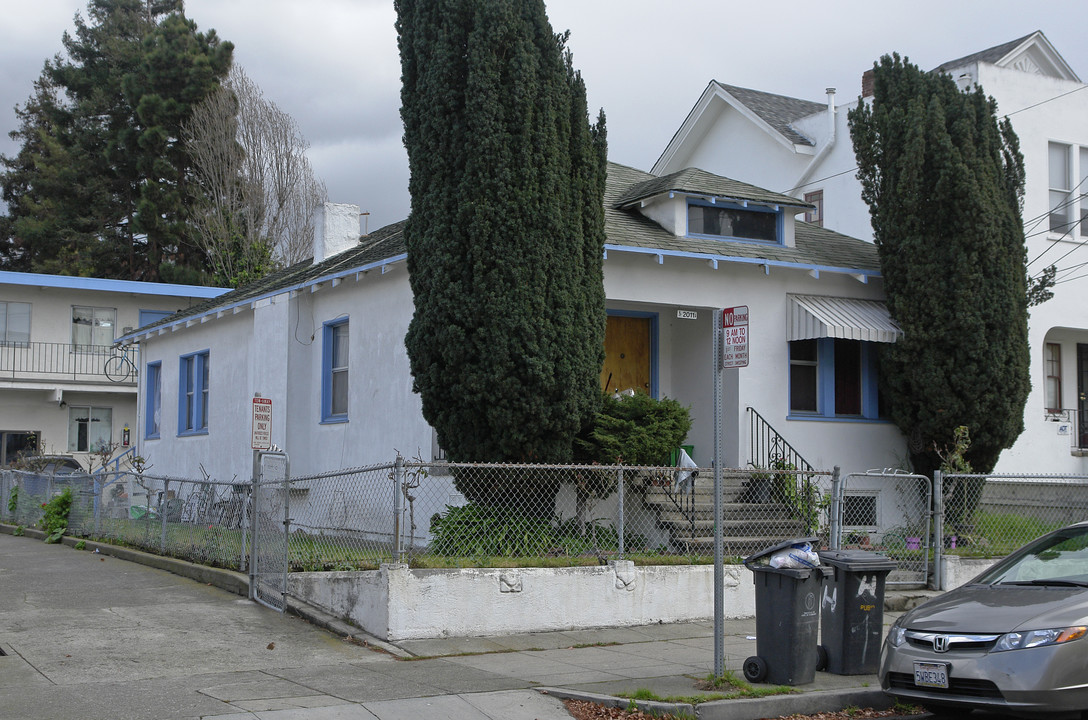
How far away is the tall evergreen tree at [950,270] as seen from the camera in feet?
48.3

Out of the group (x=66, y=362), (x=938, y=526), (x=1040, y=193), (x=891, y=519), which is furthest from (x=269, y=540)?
(x=66, y=362)

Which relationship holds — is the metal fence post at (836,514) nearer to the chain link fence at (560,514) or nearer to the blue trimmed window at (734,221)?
the chain link fence at (560,514)

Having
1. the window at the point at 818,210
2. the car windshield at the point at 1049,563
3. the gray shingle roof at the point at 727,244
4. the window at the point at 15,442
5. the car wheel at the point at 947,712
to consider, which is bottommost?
the car wheel at the point at 947,712

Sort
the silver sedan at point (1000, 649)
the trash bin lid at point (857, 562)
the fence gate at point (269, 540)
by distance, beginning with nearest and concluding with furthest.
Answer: the silver sedan at point (1000, 649)
the trash bin lid at point (857, 562)
the fence gate at point (269, 540)

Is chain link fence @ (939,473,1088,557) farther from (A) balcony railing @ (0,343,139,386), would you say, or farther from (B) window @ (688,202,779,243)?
(A) balcony railing @ (0,343,139,386)

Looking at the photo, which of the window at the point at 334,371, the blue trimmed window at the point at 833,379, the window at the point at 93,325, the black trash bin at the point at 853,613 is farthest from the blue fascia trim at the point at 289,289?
the window at the point at 93,325

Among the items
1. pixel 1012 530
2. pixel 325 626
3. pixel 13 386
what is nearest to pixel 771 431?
pixel 1012 530

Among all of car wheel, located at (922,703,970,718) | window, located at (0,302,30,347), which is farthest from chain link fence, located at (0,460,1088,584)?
window, located at (0,302,30,347)

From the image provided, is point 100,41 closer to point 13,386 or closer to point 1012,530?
point 13,386

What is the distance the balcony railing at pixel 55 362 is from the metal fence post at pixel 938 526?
23.3 meters

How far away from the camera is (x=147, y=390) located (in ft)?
78.3

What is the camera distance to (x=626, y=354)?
15.6 meters

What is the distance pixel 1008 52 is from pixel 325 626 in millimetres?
18181

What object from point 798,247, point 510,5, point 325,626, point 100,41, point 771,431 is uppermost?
point 100,41
